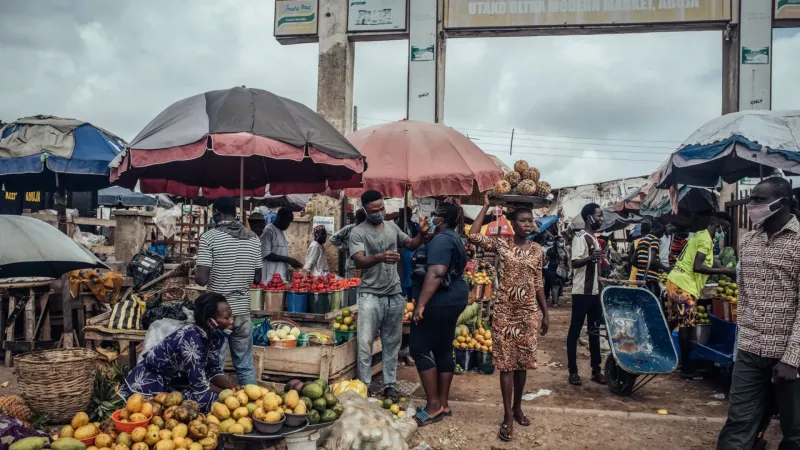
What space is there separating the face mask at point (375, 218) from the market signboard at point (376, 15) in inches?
330

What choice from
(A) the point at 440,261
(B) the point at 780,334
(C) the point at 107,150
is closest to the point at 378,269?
(A) the point at 440,261

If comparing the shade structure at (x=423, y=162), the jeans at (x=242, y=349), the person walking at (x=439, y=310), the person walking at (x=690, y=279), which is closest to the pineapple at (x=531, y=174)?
the shade structure at (x=423, y=162)

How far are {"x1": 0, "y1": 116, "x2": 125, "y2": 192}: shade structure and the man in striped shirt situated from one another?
3045mm

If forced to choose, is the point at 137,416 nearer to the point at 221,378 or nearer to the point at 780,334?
the point at 221,378

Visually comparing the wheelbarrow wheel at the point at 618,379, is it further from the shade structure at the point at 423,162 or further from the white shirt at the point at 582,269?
the shade structure at the point at 423,162

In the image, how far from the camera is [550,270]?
16.2 m

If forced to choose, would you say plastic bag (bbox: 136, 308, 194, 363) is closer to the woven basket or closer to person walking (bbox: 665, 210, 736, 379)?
the woven basket

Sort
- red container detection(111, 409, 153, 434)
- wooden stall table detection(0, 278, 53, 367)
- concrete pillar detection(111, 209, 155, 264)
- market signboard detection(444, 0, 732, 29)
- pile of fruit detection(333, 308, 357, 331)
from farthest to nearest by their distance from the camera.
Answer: concrete pillar detection(111, 209, 155, 264) < market signboard detection(444, 0, 732, 29) < wooden stall table detection(0, 278, 53, 367) < pile of fruit detection(333, 308, 357, 331) < red container detection(111, 409, 153, 434)

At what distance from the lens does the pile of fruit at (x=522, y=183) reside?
8773mm

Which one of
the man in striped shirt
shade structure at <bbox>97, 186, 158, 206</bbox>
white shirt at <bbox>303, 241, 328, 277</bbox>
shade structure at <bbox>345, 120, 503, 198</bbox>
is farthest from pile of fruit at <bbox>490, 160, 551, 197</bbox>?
shade structure at <bbox>97, 186, 158, 206</bbox>

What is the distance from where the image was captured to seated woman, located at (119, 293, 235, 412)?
14.2ft

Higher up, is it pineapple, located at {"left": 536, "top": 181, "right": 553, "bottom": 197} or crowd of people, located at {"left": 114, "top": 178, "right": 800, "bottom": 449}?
pineapple, located at {"left": 536, "top": 181, "right": 553, "bottom": 197}

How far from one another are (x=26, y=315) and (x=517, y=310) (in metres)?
6.96

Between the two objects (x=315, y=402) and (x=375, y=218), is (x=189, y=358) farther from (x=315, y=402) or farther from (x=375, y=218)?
(x=375, y=218)
